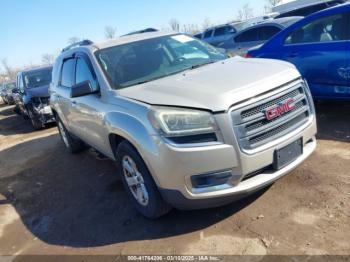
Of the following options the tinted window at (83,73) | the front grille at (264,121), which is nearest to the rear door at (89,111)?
the tinted window at (83,73)

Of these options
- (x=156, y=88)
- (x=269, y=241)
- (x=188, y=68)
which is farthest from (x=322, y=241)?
(x=188, y=68)

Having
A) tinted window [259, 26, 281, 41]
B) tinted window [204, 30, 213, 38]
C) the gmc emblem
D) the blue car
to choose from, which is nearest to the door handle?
the blue car

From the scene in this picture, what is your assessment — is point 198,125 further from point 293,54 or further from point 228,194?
point 293,54

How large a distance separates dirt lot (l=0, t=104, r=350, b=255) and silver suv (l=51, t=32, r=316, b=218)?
1.12 ft

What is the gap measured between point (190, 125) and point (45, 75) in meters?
9.99

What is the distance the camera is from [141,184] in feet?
12.5

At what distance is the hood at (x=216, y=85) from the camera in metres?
3.23

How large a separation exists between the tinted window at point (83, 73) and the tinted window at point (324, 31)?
3.35m

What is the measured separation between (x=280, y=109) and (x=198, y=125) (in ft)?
2.64

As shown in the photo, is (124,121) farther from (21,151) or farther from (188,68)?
(21,151)

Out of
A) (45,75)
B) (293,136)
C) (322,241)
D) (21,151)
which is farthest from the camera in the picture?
(45,75)

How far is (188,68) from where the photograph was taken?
4.44 metres

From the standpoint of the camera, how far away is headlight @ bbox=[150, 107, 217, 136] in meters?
3.16

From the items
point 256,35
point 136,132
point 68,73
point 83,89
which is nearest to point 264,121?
point 136,132
